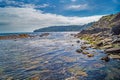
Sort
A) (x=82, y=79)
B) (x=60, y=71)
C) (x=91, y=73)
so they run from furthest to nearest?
1. (x=60, y=71)
2. (x=91, y=73)
3. (x=82, y=79)

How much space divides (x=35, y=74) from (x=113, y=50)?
1787 cm

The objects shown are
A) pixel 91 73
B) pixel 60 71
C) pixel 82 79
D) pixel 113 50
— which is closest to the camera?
pixel 82 79

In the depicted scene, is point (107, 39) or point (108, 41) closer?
point (108, 41)

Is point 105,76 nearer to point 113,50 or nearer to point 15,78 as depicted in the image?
point 15,78

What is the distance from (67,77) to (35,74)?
426 centimetres

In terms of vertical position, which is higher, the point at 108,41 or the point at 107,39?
the point at 107,39

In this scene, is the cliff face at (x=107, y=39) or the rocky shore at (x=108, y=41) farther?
the cliff face at (x=107, y=39)

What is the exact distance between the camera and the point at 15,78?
1922cm

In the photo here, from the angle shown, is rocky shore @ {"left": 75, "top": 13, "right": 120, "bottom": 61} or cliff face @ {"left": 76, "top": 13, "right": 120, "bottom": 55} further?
cliff face @ {"left": 76, "top": 13, "right": 120, "bottom": 55}

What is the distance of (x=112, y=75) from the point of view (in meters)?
19.2

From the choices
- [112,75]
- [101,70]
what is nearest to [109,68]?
[101,70]

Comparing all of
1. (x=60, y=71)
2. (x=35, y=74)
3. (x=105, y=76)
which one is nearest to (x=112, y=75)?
(x=105, y=76)

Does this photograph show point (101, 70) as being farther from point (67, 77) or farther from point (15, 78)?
point (15, 78)

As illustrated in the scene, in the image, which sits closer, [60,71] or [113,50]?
[60,71]
